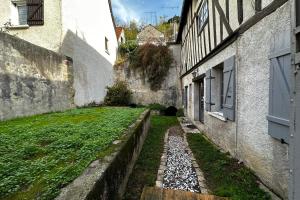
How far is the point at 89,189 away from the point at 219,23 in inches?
203

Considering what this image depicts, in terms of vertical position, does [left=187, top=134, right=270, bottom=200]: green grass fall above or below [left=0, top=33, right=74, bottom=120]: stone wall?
below

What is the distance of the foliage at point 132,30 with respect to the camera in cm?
3441

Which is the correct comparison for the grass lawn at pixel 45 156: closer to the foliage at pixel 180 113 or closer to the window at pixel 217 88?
the window at pixel 217 88

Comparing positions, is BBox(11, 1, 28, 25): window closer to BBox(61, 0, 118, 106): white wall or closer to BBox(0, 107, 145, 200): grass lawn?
BBox(61, 0, 118, 106): white wall

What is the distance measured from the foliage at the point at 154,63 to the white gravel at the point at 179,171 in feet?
32.1

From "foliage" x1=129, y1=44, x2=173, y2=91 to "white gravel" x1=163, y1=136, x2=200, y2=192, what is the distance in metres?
9.80

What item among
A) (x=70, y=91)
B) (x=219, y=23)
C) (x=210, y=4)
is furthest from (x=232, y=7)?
(x=70, y=91)

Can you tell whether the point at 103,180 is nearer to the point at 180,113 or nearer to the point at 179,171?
the point at 179,171

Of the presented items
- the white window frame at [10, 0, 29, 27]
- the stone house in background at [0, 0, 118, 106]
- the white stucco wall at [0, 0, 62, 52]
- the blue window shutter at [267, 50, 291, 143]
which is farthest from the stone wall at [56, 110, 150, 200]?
the white window frame at [10, 0, 29, 27]

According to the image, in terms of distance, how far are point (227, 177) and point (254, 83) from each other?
1.60m

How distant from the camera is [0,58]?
5879 mm

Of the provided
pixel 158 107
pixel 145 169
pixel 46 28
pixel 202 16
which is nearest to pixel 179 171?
pixel 145 169

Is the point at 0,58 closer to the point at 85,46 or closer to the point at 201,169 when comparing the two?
the point at 201,169

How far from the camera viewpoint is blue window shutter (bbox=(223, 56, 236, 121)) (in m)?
4.81
